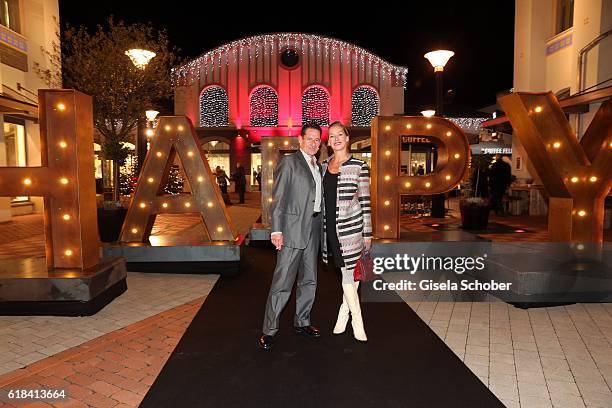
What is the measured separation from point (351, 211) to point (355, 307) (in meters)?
0.85

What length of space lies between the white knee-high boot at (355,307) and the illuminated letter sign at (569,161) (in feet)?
10.6

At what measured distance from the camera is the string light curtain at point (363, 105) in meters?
27.0

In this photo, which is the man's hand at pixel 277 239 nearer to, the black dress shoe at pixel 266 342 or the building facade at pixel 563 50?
the black dress shoe at pixel 266 342

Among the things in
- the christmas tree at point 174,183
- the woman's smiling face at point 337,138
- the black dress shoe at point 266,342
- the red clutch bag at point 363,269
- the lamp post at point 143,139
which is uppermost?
the lamp post at point 143,139

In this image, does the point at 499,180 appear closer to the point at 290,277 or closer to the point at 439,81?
the point at 439,81

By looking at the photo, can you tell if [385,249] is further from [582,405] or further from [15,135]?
[15,135]

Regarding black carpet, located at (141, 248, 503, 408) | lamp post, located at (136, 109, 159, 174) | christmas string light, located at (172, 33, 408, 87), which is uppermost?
christmas string light, located at (172, 33, 408, 87)

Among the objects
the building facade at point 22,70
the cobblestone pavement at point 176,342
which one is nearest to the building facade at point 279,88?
the building facade at point 22,70

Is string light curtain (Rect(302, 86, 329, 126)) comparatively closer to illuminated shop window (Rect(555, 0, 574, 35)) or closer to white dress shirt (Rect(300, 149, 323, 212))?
illuminated shop window (Rect(555, 0, 574, 35))

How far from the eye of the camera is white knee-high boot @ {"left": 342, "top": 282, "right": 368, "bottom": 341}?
3848mm

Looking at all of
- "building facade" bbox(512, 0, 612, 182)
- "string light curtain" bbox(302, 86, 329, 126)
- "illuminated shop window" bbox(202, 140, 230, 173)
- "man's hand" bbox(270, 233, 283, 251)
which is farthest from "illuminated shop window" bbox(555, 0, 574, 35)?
"illuminated shop window" bbox(202, 140, 230, 173)

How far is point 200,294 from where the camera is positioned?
5.44 metres

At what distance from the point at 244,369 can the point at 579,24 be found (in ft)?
39.7
